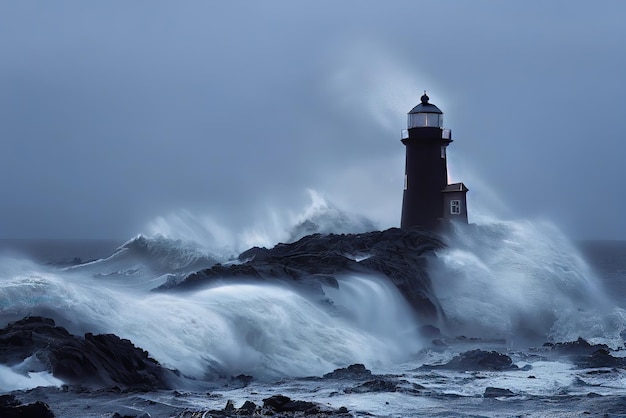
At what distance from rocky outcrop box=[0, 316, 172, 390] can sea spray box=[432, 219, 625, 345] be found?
11.5 m

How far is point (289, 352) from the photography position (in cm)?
1457

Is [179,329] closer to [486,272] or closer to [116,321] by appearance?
[116,321]

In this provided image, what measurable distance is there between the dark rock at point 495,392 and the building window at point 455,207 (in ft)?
58.8

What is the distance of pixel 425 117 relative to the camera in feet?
97.7

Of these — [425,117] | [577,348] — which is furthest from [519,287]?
[577,348]

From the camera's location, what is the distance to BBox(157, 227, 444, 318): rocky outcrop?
18.9 m

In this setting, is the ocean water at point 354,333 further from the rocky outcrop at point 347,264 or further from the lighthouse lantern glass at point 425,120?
the lighthouse lantern glass at point 425,120

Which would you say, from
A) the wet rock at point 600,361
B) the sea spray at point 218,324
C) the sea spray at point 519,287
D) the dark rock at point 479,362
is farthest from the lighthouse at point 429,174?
the dark rock at point 479,362

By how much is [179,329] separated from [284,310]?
289 cm

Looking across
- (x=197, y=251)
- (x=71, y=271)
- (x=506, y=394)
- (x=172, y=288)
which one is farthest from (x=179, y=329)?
(x=197, y=251)

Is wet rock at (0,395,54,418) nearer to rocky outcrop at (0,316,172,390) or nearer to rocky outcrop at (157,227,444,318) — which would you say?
rocky outcrop at (0,316,172,390)

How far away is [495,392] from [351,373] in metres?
2.44

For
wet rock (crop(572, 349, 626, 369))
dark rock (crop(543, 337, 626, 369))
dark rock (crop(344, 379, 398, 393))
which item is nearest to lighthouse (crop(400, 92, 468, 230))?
dark rock (crop(543, 337, 626, 369))

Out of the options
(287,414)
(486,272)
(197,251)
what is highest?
(197,251)
